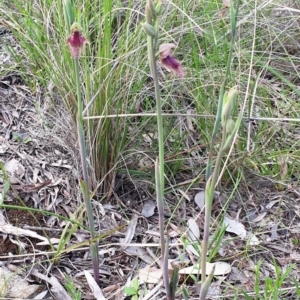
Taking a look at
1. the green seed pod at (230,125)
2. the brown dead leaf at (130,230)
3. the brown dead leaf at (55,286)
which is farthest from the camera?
the brown dead leaf at (130,230)

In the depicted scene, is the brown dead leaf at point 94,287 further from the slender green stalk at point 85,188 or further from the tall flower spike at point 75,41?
the tall flower spike at point 75,41

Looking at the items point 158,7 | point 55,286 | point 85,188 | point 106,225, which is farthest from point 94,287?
point 158,7

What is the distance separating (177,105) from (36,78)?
594 mm

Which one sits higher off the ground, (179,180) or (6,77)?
(6,77)

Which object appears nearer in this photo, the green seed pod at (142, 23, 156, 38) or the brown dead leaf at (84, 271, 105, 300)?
the green seed pod at (142, 23, 156, 38)

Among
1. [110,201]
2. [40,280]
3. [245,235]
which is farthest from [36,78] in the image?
[245,235]

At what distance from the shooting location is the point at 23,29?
196 centimetres

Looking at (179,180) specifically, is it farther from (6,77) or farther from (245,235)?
(6,77)

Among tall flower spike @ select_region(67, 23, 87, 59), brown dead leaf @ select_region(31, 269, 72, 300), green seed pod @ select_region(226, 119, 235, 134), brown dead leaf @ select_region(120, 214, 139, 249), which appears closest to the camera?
green seed pod @ select_region(226, 119, 235, 134)

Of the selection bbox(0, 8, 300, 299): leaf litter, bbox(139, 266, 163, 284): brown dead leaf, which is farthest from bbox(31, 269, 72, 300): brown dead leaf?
bbox(139, 266, 163, 284): brown dead leaf

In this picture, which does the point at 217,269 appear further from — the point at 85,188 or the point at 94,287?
the point at 85,188

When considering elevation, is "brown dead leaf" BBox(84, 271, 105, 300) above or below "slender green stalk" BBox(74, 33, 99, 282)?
below

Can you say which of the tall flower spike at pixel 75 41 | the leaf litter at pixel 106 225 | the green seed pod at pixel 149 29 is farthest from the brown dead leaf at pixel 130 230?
the green seed pod at pixel 149 29

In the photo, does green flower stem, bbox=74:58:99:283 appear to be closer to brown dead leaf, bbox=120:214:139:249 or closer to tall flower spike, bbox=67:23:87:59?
tall flower spike, bbox=67:23:87:59
